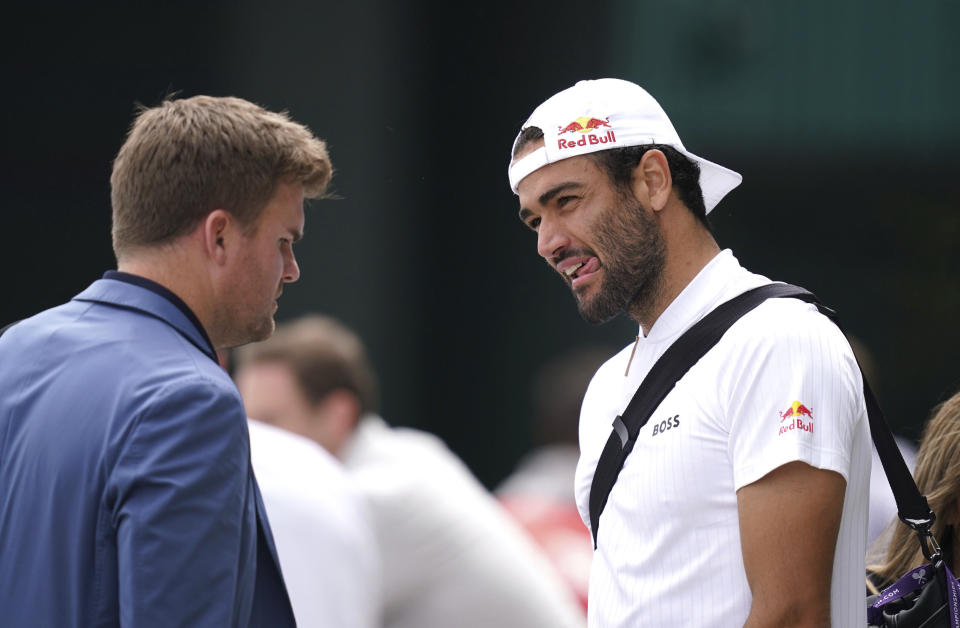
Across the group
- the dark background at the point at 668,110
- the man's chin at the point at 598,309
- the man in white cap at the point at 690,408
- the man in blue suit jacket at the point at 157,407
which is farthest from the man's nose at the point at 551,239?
the dark background at the point at 668,110

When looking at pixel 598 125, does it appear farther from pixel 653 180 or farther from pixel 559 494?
pixel 559 494

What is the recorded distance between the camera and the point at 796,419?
2268mm

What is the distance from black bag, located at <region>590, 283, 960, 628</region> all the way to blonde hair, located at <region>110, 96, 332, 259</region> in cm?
86

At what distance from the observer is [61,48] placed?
30.0 feet

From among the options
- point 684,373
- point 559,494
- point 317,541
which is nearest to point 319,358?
point 559,494

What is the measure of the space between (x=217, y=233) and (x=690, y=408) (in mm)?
978

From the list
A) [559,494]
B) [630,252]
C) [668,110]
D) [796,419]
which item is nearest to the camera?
[796,419]

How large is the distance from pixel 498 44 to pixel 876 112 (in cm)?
284

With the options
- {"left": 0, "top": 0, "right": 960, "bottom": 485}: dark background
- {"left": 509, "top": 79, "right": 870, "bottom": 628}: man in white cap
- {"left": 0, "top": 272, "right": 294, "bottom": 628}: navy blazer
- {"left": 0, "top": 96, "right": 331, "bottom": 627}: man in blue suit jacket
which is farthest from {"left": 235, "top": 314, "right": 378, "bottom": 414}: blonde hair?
{"left": 0, "top": 0, "right": 960, "bottom": 485}: dark background

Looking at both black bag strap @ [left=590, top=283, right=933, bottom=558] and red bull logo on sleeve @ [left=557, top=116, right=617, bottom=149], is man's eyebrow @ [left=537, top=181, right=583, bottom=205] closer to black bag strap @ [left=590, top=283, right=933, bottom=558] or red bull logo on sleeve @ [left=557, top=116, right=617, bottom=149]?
red bull logo on sleeve @ [left=557, top=116, right=617, bottom=149]

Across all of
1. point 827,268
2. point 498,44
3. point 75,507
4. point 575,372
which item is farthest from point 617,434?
point 498,44

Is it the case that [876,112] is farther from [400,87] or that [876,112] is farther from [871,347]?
[400,87]

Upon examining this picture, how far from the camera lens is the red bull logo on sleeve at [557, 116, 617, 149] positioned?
8.83 feet

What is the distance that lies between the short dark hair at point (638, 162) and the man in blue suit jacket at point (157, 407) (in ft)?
1.74
